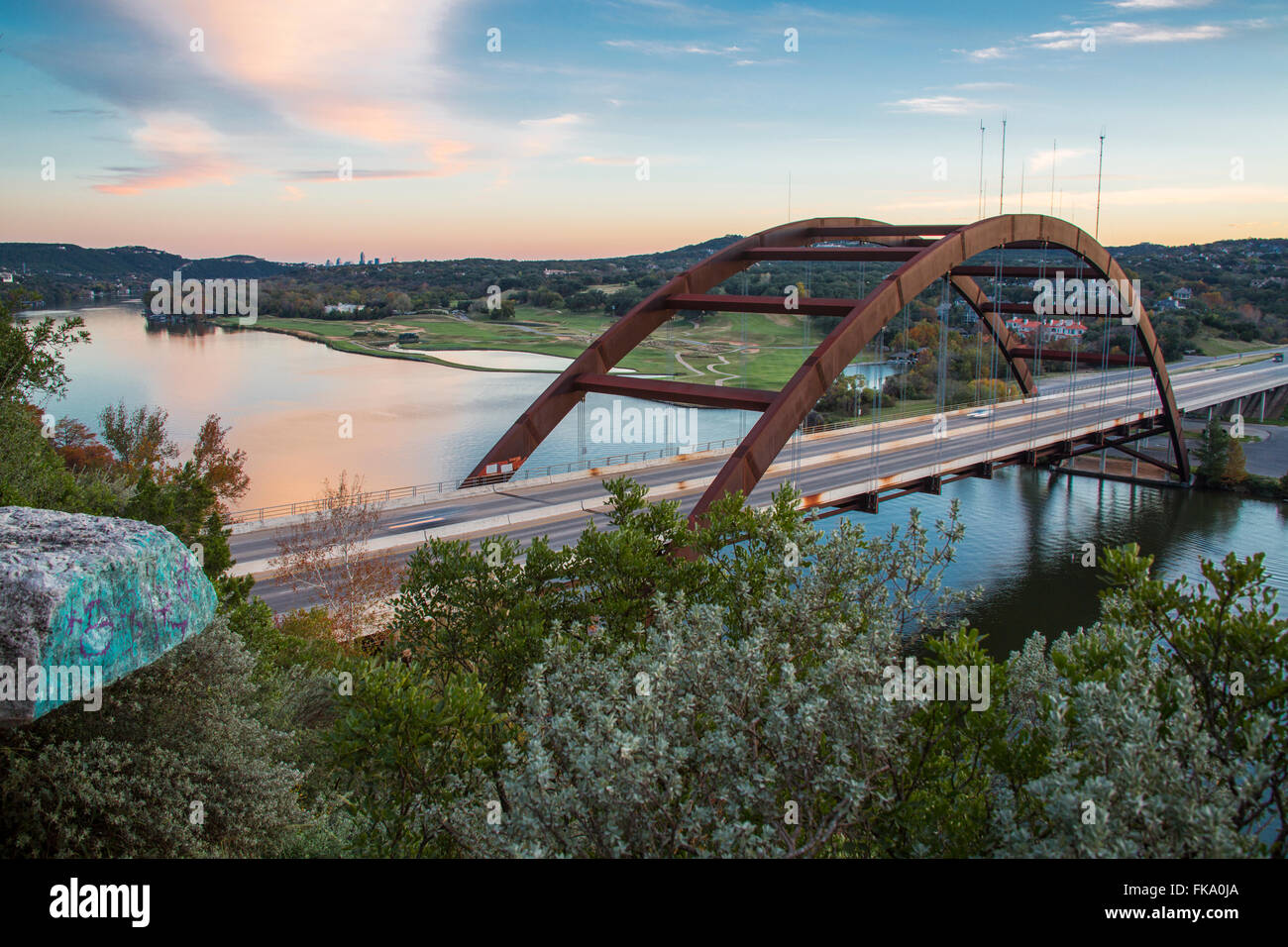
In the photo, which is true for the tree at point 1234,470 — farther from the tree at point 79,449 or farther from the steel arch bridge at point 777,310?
the tree at point 79,449

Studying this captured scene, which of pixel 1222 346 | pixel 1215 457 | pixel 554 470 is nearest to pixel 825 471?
pixel 554 470

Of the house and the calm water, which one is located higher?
the house

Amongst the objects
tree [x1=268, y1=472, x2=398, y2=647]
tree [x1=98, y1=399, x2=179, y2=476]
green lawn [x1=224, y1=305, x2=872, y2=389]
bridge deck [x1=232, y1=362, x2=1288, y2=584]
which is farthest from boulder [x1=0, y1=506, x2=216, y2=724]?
green lawn [x1=224, y1=305, x2=872, y2=389]

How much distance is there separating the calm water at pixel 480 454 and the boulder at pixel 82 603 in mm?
23223

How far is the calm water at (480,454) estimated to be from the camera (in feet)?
110

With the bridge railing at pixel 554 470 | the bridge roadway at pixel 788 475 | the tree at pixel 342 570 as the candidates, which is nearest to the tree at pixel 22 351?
the bridge railing at pixel 554 470

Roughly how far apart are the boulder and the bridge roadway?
37.7 ft

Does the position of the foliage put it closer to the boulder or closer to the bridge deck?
the boulder

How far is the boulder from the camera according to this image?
22.9 feet

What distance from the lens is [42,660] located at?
703 centimetres

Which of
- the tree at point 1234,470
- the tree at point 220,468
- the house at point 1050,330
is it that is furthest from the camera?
the house at point 1050,330
